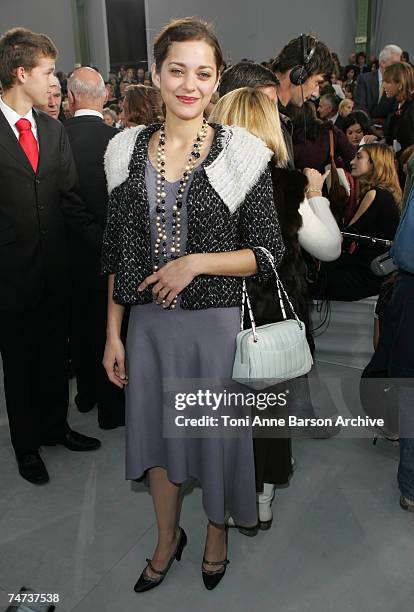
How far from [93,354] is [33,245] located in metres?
0.82

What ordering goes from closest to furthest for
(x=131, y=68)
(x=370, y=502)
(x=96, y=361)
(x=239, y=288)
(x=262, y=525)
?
(x=239, y=288) → (x=262, y=525) → (x=370, y=502) → (x=96, y=361) → (x=131, y=68)

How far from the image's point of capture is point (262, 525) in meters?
2.13

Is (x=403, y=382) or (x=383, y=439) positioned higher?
(x=403, y=382)

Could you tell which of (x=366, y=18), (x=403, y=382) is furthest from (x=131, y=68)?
(x=403, y=382)

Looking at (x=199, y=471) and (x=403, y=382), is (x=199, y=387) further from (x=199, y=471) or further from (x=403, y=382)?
(x=403, y=382)

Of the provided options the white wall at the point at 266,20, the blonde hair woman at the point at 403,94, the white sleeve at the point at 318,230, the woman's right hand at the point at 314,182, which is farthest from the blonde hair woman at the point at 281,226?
the white wall at the point at 266,20

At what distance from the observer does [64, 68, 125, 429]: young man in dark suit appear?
2.72m

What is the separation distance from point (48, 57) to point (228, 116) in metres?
0.94

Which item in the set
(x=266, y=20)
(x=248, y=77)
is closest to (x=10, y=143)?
(x=248, y=77)

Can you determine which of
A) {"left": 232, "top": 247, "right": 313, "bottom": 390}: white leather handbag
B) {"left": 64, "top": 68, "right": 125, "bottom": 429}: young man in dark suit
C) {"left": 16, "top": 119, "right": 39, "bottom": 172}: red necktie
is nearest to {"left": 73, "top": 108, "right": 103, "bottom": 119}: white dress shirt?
{"left": 64, "top": 68, "right": 125, "bottom": 429}: young man in dark suit

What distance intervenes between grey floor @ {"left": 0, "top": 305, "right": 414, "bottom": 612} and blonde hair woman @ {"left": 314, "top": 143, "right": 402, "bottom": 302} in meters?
0.91

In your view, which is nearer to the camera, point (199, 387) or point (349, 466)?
point (199, 387)

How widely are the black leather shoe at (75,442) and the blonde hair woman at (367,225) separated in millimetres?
1469

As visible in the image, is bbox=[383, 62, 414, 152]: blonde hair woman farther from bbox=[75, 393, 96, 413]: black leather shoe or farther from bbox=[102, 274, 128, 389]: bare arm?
bbox=[102, 274, 128, 389]: bare arm
